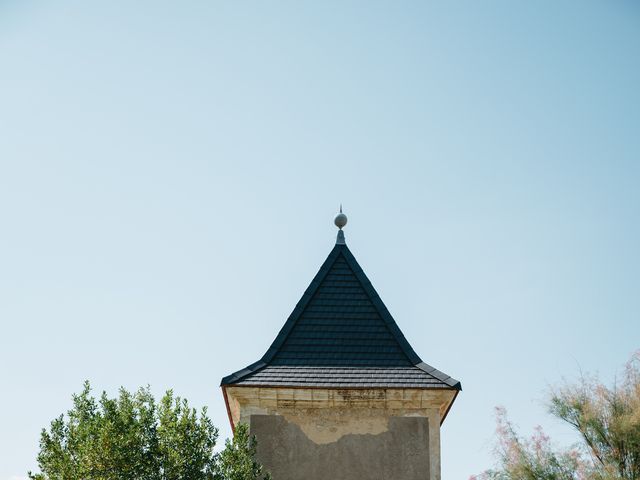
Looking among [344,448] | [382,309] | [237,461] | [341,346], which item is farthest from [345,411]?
[237,461]

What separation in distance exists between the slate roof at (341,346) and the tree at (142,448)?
4.30 feet

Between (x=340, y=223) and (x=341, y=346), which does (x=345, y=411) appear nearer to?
(x=341, y=346)

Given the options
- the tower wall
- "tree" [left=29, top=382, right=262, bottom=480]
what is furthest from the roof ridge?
"tree" [left=29, top=382, right=262, bottom=480]

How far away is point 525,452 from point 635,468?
2.92 meters

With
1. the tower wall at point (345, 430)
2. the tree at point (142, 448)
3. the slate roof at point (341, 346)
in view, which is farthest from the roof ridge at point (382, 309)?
the tree at point (142, 448)

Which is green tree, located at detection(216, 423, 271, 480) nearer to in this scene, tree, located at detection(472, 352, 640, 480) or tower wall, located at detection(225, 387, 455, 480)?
tower wall, located at detection(225, 387, 455, 480)

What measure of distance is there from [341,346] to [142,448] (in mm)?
3064

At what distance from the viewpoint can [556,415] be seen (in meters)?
21.4

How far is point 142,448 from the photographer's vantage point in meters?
8.26

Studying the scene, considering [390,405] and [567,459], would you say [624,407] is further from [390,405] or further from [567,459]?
[390,405]

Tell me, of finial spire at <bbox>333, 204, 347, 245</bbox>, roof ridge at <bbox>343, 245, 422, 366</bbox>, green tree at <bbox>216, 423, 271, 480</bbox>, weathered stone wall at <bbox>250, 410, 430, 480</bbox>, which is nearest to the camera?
green tree at <bbox>216, 423, 271, 480</bbox>

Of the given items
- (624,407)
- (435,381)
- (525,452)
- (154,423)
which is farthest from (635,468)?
(154,423)

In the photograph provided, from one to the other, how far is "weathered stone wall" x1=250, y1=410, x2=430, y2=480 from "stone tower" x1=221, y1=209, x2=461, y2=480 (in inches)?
0.5

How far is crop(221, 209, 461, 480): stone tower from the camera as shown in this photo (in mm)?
9414
